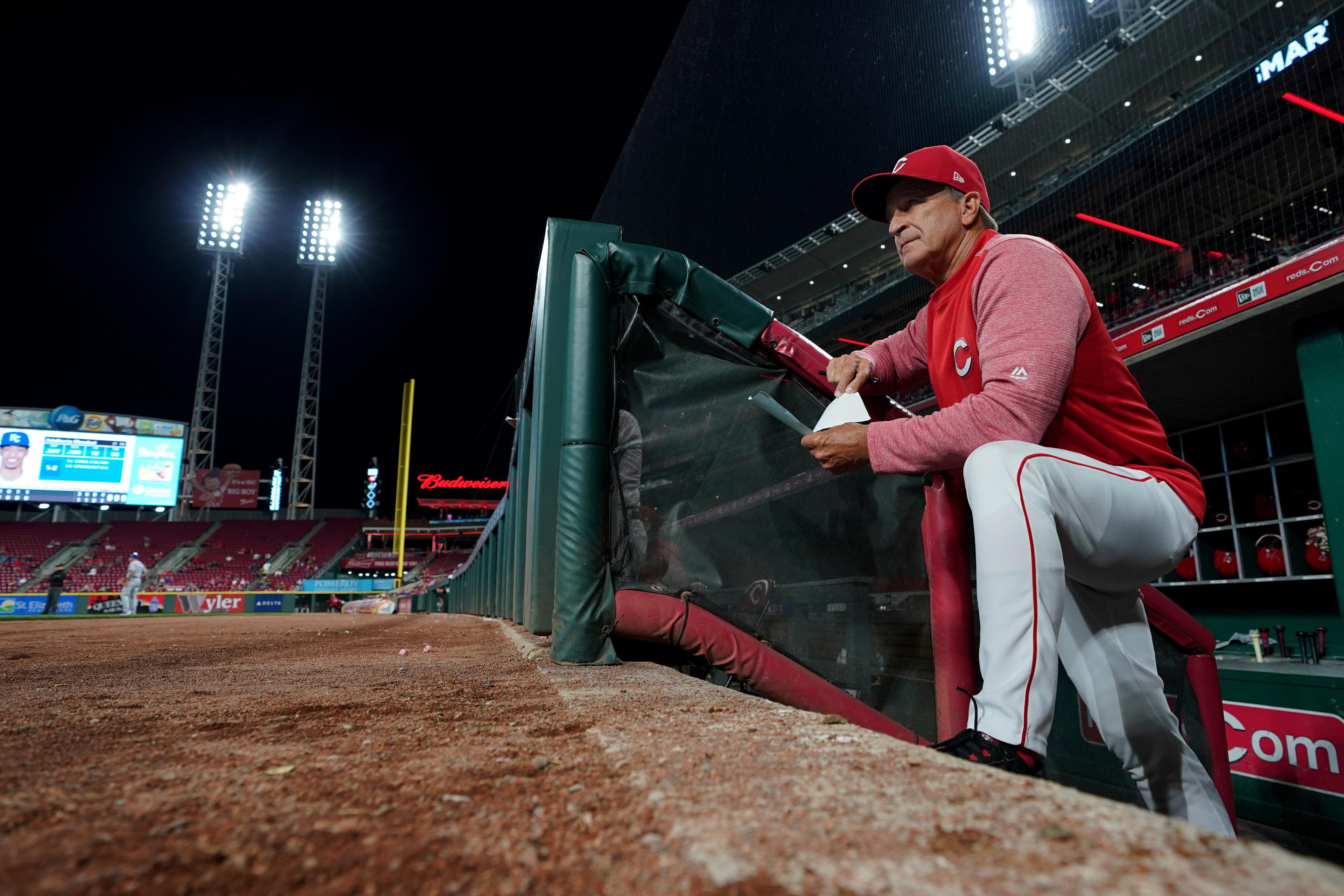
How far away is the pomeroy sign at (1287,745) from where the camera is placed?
2305 mm

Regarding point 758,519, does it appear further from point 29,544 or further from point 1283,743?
point 29,544

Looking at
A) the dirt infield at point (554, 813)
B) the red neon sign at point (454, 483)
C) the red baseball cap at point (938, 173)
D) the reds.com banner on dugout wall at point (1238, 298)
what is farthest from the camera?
the red neon sign at point (454, 483)

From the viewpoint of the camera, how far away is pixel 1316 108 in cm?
544

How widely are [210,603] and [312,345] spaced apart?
38.3ft

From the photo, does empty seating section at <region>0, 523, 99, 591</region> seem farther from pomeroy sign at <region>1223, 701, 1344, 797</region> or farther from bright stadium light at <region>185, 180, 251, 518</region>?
pomeroy sign at <region>1223, 701, 1344, 797</region>

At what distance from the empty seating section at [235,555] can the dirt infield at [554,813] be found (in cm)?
2655

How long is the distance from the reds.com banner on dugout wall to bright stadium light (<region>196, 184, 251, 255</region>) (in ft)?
113

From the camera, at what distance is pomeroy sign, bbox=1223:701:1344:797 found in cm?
230

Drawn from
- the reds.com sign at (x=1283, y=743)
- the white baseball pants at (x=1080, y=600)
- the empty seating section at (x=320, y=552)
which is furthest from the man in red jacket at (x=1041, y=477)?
the empty seating section at (x=320, y=552)

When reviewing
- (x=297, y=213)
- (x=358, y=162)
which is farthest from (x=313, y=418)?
(x=358, y=162)

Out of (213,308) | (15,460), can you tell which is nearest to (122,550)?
(15,460)

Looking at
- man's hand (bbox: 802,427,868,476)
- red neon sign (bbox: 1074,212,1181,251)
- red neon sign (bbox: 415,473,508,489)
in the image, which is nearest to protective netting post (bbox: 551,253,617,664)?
man's hand (bbox: 802,427,868,476)

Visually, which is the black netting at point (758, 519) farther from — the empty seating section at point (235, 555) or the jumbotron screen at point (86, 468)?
the jumbotron screen at point (86, 468)

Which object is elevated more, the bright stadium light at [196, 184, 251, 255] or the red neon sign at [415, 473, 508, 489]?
the bright stadium light at [196, 184, 251, 255]
